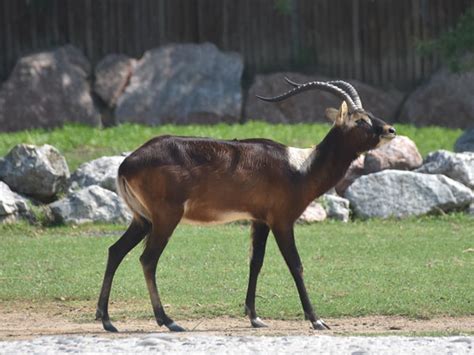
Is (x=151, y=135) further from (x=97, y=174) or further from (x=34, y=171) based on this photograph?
(x=34, y=171)

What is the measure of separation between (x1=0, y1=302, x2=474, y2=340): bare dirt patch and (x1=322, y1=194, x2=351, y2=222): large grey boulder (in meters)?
5.87

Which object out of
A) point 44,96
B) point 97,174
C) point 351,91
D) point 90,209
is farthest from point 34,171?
point 351,91

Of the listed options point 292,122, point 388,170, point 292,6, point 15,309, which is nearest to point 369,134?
point 15,309

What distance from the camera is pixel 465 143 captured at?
19172 mm

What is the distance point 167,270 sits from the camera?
45.0 ft

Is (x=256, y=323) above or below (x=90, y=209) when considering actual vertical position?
above

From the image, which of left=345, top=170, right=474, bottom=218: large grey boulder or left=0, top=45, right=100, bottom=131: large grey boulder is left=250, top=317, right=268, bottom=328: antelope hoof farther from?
left=0, top=45, right=100, bottom=131: large grey boulder

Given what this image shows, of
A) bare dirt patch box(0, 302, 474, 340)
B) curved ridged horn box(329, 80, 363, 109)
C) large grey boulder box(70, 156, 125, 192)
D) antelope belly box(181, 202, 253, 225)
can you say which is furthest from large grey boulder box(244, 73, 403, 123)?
antelope belly box(181, 202, 253, 225)

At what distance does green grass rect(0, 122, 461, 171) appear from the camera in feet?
63.6

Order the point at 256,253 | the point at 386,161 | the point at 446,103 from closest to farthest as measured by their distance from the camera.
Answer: the point at 256,253
the point at 386,161
the point at 446,103

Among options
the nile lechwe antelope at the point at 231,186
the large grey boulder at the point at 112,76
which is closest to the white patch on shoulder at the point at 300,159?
the nile lechwe antelope at the point at 231,186

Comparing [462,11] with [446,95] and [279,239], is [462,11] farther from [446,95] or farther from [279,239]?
[279,239]

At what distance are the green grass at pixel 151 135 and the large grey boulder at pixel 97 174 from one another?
68 cm

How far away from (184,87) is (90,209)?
6.69 metres
